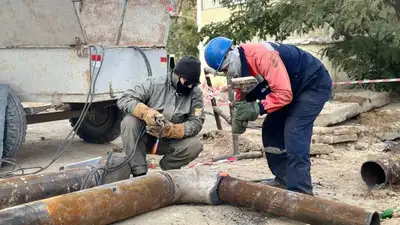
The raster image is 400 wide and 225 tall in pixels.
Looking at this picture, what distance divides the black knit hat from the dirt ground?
1079mm

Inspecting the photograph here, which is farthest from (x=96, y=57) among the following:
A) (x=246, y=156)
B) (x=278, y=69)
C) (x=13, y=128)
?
(x=278, y=69)

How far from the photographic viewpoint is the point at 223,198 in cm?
463

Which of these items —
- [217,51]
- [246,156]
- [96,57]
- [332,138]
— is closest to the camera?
[217,51]

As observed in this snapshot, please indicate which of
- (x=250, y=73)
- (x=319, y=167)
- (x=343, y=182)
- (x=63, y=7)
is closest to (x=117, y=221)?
(x=250, y=73)

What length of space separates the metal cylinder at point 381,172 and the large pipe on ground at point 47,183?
2311mm

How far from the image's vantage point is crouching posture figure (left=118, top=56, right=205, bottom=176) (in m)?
4.96

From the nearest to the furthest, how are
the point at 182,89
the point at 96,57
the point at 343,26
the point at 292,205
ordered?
the point at 292,205 < the point at 182,89 < the point at 96,57 < the point at 343,26

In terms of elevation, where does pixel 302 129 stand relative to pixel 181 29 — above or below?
below

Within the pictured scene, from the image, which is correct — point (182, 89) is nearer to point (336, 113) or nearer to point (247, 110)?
point (247, 110)

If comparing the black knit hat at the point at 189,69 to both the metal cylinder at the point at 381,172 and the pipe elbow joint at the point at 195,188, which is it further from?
the metal cylinder at the point at 381,172

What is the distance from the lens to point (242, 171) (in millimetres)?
6199

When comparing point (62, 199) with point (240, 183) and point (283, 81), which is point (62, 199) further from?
point (283, 81)

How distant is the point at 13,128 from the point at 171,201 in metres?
2.90

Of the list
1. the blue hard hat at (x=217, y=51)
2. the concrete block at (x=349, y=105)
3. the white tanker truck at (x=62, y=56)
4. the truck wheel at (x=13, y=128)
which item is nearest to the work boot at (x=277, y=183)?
the blue hard hat at (x=217, y=51)
